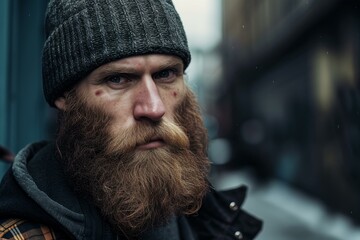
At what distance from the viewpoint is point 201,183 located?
234cm

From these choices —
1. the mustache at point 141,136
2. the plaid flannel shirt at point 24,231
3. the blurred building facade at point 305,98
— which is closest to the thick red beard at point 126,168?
the mustache at point 141,136

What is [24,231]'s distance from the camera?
1.88 metres

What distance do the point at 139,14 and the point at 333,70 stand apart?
9.69 metres

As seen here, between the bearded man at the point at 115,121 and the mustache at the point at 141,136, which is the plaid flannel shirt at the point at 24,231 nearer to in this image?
the bearded man at the point at 115,121

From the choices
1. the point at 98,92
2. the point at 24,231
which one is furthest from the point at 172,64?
the point at 24,231

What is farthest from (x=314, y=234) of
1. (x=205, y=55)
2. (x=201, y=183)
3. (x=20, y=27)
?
(x=205, y=55)

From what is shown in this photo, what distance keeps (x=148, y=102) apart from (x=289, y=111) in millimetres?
14412

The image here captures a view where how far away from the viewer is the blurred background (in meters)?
3.84

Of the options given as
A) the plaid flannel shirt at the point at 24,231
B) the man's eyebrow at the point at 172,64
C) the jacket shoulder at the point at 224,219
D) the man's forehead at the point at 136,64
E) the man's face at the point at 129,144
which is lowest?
the jacket shoulder at the point at 224,219

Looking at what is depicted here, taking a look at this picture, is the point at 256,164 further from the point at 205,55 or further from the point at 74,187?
the point at 205,55

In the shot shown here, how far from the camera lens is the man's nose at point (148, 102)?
2100 mm

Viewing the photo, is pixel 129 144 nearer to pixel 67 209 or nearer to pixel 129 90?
pixel 129 90

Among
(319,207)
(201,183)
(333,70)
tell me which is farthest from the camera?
(319,207)

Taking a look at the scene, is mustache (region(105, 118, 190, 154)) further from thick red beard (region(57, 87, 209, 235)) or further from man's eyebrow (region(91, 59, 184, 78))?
man's eyebrow (region(91, 59, 184, 78))
